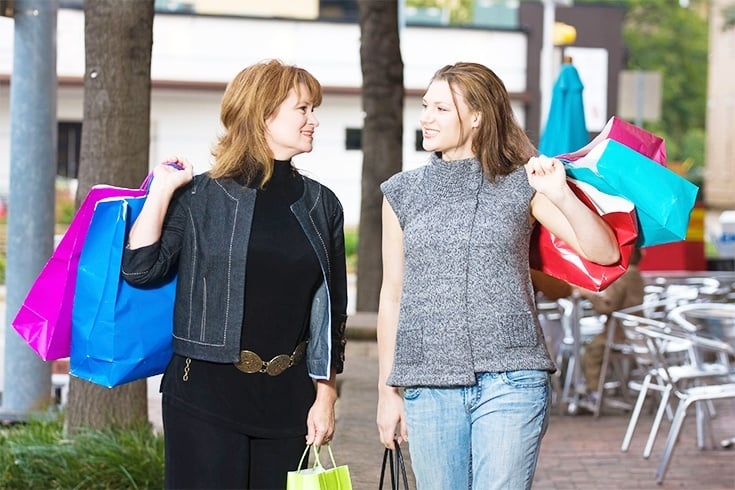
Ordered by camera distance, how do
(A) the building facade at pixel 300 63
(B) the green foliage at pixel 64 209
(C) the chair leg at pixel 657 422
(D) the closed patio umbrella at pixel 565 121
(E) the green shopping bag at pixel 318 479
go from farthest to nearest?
(A) the building facade at pixel 300 63, (B) the green foliage at pixel 64 209, (D) the closed patio umbrella at pixel 565 121, (C) the chair leg at pixel 657 422, (E) the green shopping bag at pixel 318 479

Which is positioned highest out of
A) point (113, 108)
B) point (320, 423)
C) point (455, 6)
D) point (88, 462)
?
point (455, 6)

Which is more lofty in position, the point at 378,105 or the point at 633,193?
the point at 378,105

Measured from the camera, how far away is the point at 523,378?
401cm

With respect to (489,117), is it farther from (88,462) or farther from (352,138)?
(352,138)

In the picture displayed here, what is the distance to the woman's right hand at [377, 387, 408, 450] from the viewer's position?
4.20 meters

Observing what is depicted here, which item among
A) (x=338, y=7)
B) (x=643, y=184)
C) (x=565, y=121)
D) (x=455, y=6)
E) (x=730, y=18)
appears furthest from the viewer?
(x=455, y=6)

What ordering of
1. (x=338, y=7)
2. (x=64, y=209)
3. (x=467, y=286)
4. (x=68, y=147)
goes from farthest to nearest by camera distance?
(x=338, y=7) < (x=68, y=147) < (x=64, y=209) < (x=467, y=286)

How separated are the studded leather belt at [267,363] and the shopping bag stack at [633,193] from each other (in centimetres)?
82

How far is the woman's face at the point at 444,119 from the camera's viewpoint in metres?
4.14

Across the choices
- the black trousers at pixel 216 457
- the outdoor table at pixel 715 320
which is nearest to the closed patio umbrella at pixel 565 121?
the outdoor table at pixel 715 320

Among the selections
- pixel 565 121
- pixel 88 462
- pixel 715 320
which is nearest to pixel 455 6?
pixel 565 121

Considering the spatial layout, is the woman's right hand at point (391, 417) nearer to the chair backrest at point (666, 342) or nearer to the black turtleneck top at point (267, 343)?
the black turtleneck top at point (267, 343)

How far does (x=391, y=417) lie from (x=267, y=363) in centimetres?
40

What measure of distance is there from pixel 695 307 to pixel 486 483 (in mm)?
5144
